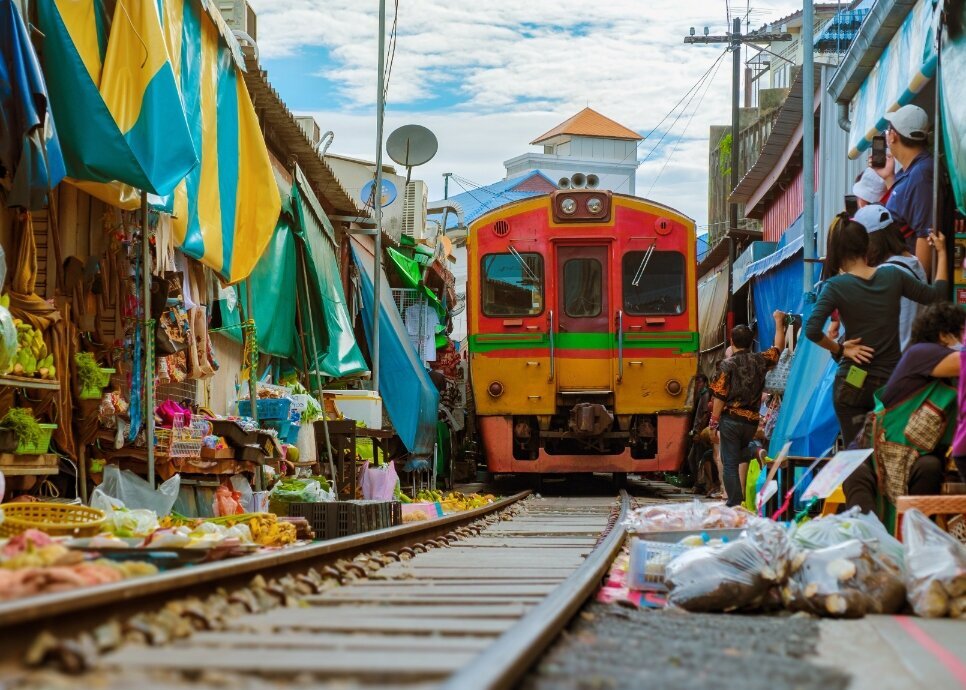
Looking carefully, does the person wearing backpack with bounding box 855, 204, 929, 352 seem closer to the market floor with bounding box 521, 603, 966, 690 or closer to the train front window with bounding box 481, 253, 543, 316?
the market floor with bounding box 521, 603, 966, 690

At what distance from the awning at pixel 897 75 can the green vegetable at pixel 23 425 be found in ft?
17.8

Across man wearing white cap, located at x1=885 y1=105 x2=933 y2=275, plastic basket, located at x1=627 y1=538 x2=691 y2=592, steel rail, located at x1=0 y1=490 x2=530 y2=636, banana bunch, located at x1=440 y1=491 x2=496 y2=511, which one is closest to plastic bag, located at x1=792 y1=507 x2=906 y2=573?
plastic basket, located at x1=627 y1=538 x2=691 y2=592

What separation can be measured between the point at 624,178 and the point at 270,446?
56359 mm

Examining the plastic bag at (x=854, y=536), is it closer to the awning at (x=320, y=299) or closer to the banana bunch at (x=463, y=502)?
the banana bunch at (x=463, y=502)

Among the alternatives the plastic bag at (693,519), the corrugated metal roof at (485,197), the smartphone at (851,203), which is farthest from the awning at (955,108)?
the corrugated metal roof at (485,197)

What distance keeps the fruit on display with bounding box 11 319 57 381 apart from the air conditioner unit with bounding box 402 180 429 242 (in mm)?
Result: 18863

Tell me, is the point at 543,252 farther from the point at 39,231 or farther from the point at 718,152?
the point at 718,152

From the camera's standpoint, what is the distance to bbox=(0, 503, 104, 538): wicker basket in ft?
18.1

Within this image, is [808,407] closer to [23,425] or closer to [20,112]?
[23,425]

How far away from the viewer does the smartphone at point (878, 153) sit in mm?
8680

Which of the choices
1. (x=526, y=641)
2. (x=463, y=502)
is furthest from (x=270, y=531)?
(x=463, y=502)

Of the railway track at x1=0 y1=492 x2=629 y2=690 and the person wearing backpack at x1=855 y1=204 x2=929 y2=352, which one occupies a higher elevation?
the person wearing backpack at x1=855 y1=204 x2=929 y2=352

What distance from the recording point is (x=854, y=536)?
5.36 m

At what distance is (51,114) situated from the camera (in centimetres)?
663
